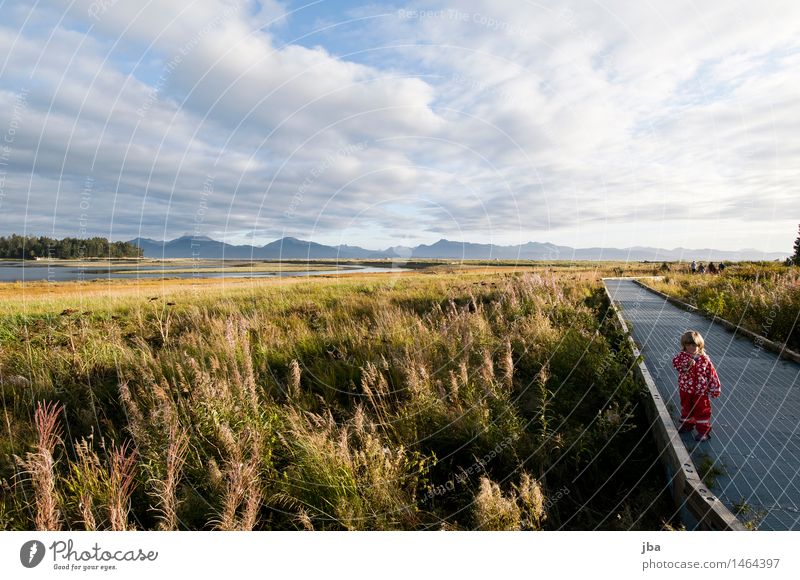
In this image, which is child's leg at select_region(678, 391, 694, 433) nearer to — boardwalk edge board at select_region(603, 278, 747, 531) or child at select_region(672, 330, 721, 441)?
child at select_region(672, 330, 721, 441)

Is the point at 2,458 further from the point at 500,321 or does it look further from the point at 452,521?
the point at 500,321

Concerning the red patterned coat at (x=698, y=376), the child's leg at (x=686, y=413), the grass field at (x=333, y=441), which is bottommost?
the grass field at (x=333, y=441)

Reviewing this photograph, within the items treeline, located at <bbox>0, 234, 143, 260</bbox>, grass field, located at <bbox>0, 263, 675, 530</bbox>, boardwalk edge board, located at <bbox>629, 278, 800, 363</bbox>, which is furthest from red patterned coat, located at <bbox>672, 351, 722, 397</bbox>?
treeline, located at <bbox>0, 234, 143, 260</bbox>

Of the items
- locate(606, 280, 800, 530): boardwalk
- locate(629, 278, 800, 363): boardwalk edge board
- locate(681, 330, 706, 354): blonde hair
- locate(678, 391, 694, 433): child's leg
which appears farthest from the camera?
locate(629, 278, 800, 363): boardwalk edge board

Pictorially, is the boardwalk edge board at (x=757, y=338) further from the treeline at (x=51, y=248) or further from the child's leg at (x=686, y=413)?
the treeline at (x=51, y=248)

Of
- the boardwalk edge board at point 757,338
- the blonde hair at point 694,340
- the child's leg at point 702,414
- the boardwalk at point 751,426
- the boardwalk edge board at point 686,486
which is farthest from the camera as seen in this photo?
the boardwalk edge board at point 757,338

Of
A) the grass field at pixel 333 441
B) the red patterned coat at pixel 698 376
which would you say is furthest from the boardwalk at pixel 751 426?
the grass field at pixel 333 441

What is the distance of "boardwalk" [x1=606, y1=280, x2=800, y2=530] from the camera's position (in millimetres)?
3240

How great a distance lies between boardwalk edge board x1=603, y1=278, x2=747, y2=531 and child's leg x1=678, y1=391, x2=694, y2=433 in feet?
0.45

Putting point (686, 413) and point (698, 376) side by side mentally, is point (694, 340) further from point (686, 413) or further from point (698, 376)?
point (686, 413)

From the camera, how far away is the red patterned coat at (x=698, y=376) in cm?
426

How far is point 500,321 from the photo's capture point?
29.1 feet
